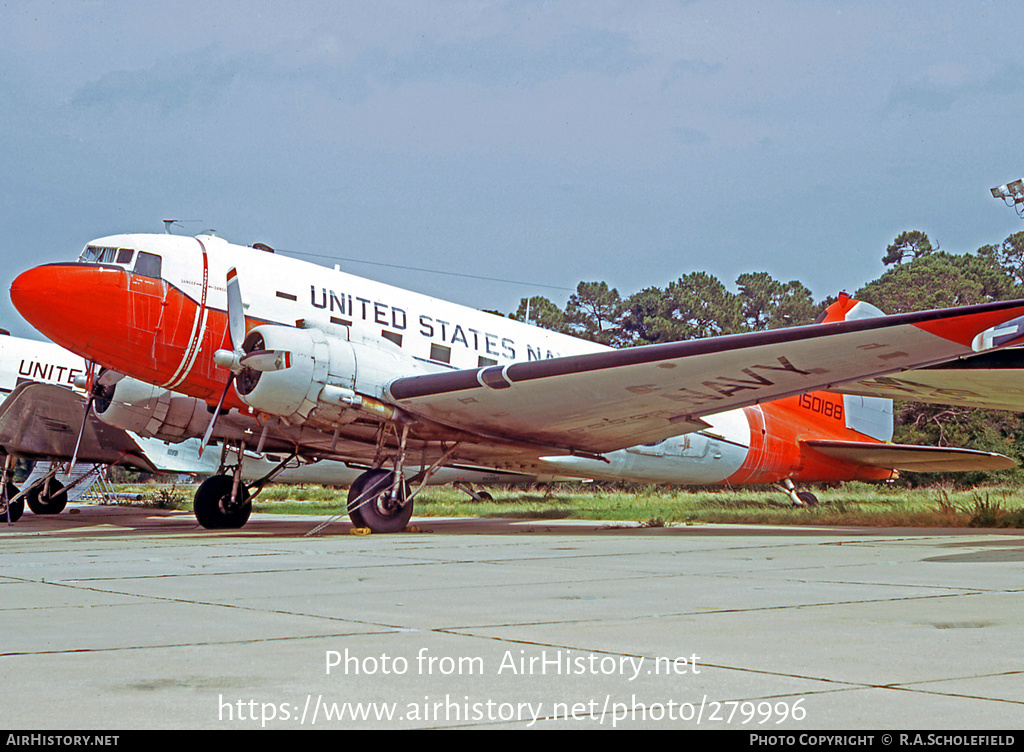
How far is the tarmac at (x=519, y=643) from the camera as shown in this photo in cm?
306

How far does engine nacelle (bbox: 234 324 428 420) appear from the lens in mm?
12797

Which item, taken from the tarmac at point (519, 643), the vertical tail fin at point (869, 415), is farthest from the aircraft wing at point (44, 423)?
the vertical tail fin at point (869, 415)

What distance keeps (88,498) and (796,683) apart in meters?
39.7

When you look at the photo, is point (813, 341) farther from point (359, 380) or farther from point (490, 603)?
point (490, 603)

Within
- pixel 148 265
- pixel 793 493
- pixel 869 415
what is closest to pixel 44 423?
pixel 148 265

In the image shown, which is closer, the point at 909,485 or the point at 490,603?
the point at 490,603

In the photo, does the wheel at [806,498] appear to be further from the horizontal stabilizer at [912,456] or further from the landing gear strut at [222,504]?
the landing gear strut at [222,504]

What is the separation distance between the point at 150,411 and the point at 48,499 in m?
10.2

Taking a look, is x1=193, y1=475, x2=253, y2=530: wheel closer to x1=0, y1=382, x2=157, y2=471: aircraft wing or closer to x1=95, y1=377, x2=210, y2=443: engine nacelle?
x1=95, y1=377, x2=210, y2=443: engine nacelle

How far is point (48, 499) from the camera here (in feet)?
86.3

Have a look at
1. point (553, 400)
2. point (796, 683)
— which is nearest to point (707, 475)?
point (553, 400)

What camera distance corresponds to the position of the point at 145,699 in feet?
10.6

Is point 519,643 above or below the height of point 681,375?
below

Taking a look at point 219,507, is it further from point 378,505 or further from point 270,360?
point 270,360
